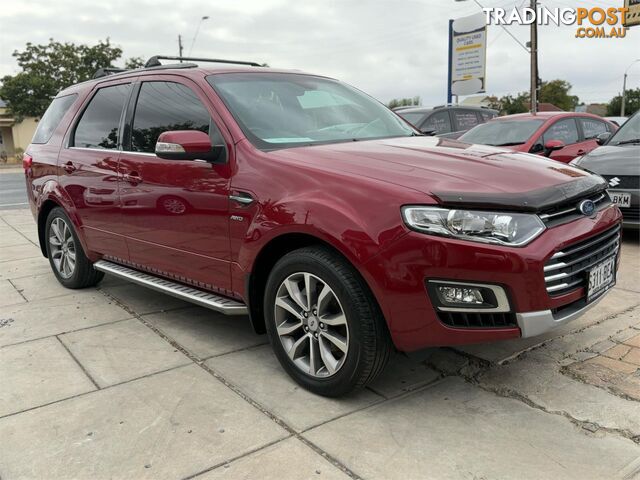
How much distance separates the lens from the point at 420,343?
2.61m

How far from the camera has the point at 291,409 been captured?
2875 mm

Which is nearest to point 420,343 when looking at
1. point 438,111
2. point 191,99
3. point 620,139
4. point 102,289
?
point 191,99

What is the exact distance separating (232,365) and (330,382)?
2.63 ft

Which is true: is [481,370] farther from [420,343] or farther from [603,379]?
[420,343]

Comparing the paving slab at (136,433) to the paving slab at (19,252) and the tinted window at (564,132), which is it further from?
the tinted window at (564,132)

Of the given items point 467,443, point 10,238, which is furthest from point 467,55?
point 467,443

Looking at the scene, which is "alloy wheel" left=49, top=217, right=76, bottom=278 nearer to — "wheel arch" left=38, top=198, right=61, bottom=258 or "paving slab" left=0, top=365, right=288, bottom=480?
"wheel arch" left=38, top=198, right=61, bottom=258

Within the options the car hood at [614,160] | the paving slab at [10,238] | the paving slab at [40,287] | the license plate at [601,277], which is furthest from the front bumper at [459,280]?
the paving slab at [10,238]

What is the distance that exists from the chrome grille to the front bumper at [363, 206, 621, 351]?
33 mm

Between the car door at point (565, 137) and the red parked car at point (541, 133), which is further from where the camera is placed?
the car door at point (565, 137)

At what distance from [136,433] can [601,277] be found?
8.05ft

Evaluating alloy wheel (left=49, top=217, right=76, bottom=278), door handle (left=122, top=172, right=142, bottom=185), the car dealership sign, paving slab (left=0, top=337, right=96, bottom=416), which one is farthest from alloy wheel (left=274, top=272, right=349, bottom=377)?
the car dealership sign

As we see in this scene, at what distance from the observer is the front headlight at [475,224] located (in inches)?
97.1

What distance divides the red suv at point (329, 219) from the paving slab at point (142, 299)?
1.29 feet
